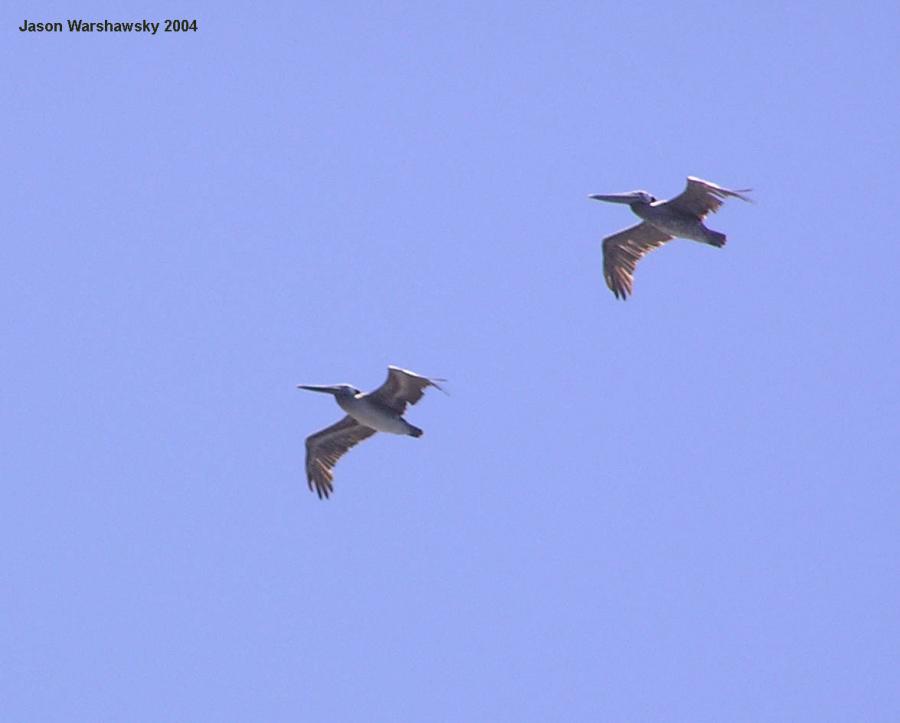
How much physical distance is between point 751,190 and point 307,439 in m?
6.39

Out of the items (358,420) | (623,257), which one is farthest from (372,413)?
(623,257)

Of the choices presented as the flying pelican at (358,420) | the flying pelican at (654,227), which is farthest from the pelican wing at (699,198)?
the flying pelican at (358,420)

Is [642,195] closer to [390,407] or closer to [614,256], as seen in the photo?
[614,256]

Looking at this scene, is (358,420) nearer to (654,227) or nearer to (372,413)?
(372,413)

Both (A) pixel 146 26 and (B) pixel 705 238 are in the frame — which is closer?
(B) pixel 705 238

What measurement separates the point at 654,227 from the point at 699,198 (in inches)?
56.0

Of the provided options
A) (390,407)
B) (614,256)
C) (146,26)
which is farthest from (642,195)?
(146,26)

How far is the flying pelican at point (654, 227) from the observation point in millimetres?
27297

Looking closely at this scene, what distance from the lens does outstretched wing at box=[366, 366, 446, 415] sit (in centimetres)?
2555

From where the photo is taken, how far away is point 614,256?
29.2 metres

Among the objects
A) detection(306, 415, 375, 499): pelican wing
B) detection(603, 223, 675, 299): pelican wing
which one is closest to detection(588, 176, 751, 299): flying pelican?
detection(603, 223, 675, 299): pelican wing

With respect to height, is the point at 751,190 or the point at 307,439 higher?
the point at 751,190

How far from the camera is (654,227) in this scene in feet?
94.1

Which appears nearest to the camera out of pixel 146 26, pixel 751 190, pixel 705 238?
pixel 751 190
